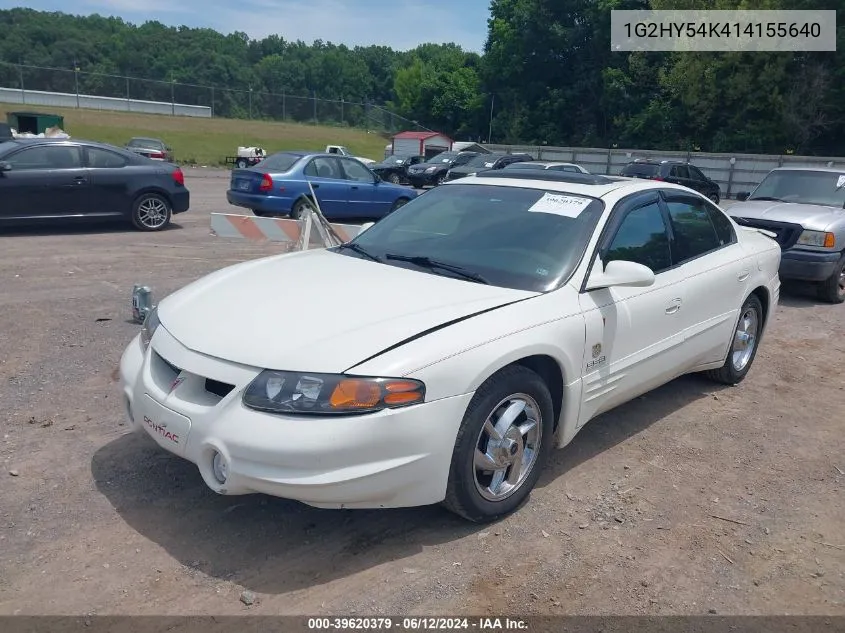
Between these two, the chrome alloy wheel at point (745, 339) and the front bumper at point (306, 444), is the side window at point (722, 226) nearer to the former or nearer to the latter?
the chrome alloy wheel at point (745, 339)

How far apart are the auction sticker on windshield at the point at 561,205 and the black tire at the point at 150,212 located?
9.31m

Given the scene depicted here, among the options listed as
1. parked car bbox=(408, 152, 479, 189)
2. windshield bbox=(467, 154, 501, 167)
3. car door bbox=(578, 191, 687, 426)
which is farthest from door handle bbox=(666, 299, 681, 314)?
parked car bbox=(408, 152, 479, 189)

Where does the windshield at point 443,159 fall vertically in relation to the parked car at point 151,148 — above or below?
below

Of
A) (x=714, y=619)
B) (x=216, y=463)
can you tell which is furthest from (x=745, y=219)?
(x=216, y=463)

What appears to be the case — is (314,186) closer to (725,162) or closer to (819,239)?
(819,239)

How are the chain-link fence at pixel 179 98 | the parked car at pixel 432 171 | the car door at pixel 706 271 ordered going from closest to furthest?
the car door at pixel 706 271
the parked car at pixel 432 171
the chain-link fence at pixel 179 98

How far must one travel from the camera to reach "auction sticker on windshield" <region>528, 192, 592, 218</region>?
A: 14.0 ft

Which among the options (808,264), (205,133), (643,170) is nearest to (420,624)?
(808,264)

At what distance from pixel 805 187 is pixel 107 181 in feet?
34.1

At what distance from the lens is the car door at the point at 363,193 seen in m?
14.3

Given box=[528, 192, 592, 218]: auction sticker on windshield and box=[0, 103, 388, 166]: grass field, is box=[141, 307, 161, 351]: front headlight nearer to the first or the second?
box=[528, 192, 592, 218]: auction sticker on windshield

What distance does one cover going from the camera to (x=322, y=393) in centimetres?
298

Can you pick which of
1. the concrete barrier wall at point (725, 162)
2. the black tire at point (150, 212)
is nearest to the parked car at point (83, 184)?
the black tire at point (150, 212)

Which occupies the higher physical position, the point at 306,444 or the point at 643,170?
the point at 643,170
